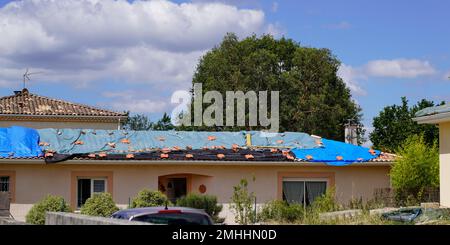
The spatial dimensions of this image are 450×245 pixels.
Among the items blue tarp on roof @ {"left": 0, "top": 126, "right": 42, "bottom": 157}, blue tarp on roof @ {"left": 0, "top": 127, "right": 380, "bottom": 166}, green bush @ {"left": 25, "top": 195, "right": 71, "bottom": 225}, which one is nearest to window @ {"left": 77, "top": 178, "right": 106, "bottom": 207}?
blue tarp on roof @ {"left": 0, "top": 127, "right": 380, "bottom": 166}

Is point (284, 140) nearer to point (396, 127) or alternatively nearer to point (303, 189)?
point (303, 189)

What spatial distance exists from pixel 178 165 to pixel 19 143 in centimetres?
571

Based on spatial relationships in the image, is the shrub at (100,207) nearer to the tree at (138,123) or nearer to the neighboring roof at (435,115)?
the neighboring roof at (435,115)

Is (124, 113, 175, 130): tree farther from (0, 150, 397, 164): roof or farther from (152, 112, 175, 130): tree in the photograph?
(0, 150, 397, 164): roof

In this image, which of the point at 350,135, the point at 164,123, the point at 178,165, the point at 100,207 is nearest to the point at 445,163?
the point at 178,165

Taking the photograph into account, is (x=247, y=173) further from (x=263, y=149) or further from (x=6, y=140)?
(x=6, y=140)

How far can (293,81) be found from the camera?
2029 inches

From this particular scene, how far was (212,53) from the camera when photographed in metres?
55.3

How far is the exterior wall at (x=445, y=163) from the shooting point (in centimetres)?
2343

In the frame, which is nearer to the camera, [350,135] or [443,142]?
[443,142]

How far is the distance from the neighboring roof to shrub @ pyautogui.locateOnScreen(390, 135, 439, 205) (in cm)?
246
